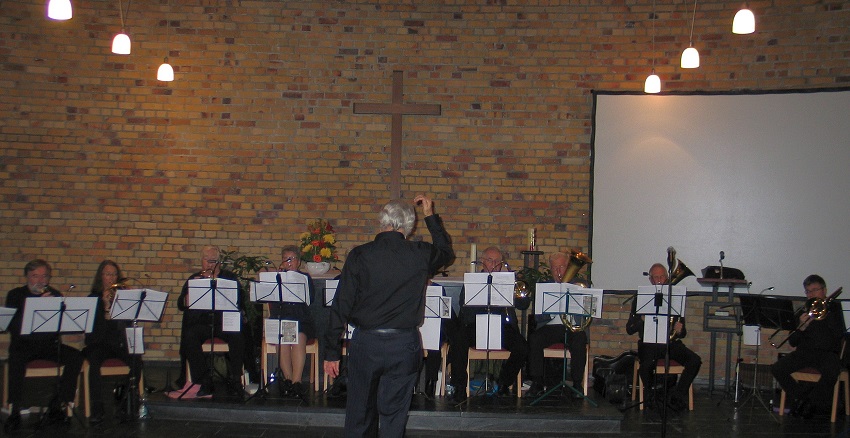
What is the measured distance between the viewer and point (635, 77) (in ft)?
30.2

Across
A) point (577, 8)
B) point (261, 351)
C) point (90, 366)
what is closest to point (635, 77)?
point (577, 8)

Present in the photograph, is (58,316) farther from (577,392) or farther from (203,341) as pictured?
(577,392)

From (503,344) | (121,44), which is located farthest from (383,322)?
(121,44)

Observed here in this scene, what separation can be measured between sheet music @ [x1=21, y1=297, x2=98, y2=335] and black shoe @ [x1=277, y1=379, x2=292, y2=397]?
1.79 metres

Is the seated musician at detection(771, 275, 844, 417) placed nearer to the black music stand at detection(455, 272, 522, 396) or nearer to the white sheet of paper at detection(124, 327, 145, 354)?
the black music stand at detection(455, 272, 522, 396)

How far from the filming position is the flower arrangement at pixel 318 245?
8.27 meters

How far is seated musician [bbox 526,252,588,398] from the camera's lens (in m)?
7.90

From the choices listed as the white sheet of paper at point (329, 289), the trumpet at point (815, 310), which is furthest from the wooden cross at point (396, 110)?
the trumpet at point (815, 310)

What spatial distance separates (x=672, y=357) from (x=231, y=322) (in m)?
4.32

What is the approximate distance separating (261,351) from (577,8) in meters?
5.19

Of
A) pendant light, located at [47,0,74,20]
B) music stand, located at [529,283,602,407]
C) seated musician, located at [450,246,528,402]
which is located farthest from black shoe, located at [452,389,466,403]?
pendant light, located at [47,0,74,20]

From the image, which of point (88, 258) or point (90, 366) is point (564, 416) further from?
point (88, 258)

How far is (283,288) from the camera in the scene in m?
7.10

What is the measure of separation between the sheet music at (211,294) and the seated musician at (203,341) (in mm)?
108
